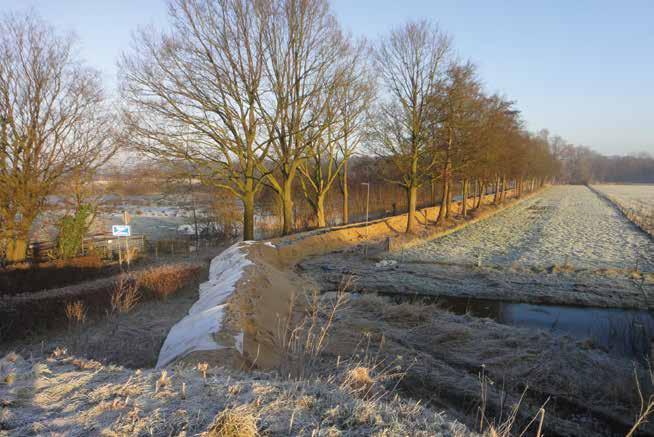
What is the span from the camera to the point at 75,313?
801 centimetres

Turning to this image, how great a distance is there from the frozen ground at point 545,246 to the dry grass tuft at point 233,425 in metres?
13.3

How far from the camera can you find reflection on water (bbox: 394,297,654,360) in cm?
774

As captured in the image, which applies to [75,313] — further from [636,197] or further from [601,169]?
[601,169]

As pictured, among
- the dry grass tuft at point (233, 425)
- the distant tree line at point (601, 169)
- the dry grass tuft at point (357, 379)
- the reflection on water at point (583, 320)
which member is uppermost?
the distant tree line at point (601, 169)

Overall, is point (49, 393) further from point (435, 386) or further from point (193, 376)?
point (435, 386)

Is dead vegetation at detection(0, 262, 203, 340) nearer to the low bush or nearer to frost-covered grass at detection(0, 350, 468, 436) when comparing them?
the low bush

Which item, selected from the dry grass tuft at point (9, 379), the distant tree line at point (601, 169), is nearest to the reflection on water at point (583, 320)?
the dry grass tuft at point (9, 379)

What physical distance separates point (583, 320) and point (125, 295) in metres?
11.0

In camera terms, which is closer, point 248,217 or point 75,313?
point 75,313

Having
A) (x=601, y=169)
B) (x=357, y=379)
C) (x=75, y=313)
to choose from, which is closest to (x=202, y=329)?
(x=357, y=379)

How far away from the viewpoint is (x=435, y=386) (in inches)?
213

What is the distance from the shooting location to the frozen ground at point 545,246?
48.6 ft

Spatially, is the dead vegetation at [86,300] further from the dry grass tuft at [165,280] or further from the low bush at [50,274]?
the low bush at [50,274]

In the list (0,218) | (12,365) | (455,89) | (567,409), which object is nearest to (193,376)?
(12,365)
